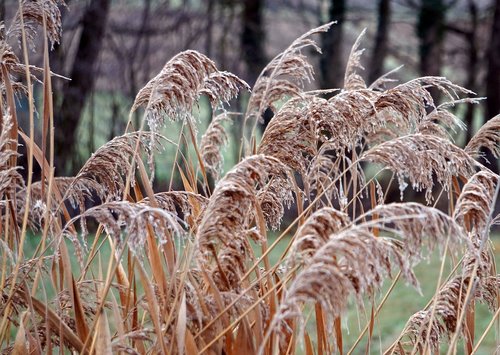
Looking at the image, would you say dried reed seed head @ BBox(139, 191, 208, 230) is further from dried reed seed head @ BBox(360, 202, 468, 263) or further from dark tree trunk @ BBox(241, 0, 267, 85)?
dark tree trunk @ BBox(241, 0, 267, 85)

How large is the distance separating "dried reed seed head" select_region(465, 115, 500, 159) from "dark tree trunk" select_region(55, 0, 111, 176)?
8.80 m

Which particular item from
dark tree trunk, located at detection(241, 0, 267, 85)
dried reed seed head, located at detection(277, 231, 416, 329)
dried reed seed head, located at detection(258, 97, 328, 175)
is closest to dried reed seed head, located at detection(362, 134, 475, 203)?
dried reed seed head, located at detection(258, 97, 328, 175)

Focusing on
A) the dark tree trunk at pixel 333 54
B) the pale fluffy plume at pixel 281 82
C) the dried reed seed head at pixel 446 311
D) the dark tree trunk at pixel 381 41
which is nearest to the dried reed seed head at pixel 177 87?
the pale fluffy plume at pixel 281 82

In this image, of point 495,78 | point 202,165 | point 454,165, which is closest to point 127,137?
point 202,165

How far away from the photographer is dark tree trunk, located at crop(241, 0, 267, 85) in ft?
41.4

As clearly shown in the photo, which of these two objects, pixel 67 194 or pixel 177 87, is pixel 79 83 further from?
pixel 177 87

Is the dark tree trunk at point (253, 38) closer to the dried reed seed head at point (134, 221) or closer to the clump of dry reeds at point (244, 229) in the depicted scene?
the clump of dry reeds at point (244, 229)

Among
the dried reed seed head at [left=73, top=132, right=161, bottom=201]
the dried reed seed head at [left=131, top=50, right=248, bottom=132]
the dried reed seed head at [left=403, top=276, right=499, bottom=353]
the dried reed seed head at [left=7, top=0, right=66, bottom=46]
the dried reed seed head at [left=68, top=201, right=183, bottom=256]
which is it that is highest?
the dried reed seed head at [left=7, top=0, right=66, bottom=46]

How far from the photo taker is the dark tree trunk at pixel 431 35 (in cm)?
1391

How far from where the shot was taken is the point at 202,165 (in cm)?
251

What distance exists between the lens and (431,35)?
555 inches

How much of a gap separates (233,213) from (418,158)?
48cm

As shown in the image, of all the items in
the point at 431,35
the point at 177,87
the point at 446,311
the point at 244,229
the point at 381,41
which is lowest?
the point at 446,311

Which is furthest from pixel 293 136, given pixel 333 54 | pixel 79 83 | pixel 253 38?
pixel 333 54
